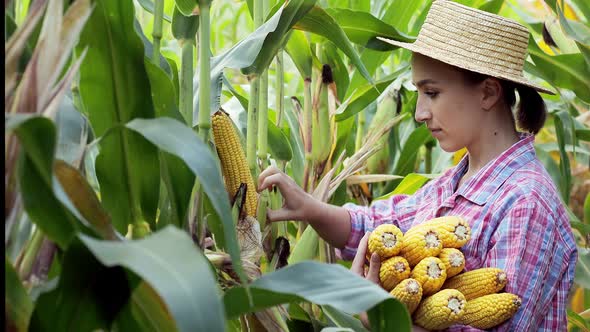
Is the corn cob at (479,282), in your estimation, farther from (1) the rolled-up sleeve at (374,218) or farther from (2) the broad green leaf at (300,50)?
(2) the broad green leaf at (300,50)

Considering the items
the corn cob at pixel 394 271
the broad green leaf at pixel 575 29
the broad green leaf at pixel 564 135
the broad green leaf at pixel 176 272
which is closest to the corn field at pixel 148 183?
the broad green leaf at pixel 176 272

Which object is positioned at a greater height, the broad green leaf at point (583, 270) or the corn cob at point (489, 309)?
the corn cob at point (489, 309)

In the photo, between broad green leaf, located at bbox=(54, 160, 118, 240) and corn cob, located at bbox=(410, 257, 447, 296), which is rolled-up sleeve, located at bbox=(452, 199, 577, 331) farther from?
broad green leaf, located at bbox=(54, 160, 118, 240)

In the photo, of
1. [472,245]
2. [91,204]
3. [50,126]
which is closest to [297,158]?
[472,245]

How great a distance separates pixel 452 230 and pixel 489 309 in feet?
0.44

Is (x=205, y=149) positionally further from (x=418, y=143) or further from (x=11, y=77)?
(x=418, y=143)

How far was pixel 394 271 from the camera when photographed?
1446 mm

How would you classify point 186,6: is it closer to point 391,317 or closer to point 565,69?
point 391,317

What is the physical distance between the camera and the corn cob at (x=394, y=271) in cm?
145

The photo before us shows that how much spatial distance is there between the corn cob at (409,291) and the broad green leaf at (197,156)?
51 centimetres

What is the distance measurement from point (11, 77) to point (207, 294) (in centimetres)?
34

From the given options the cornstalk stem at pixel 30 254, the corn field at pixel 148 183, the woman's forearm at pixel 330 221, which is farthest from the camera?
the woman's forearm at pixel 330 221

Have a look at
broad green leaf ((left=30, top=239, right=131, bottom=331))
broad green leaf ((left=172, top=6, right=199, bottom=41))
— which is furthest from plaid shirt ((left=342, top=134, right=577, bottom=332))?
broad green leaf ((left=30, top=239, right=131, bottom=331))

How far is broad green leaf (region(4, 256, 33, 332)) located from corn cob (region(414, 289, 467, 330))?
2.23 feet
